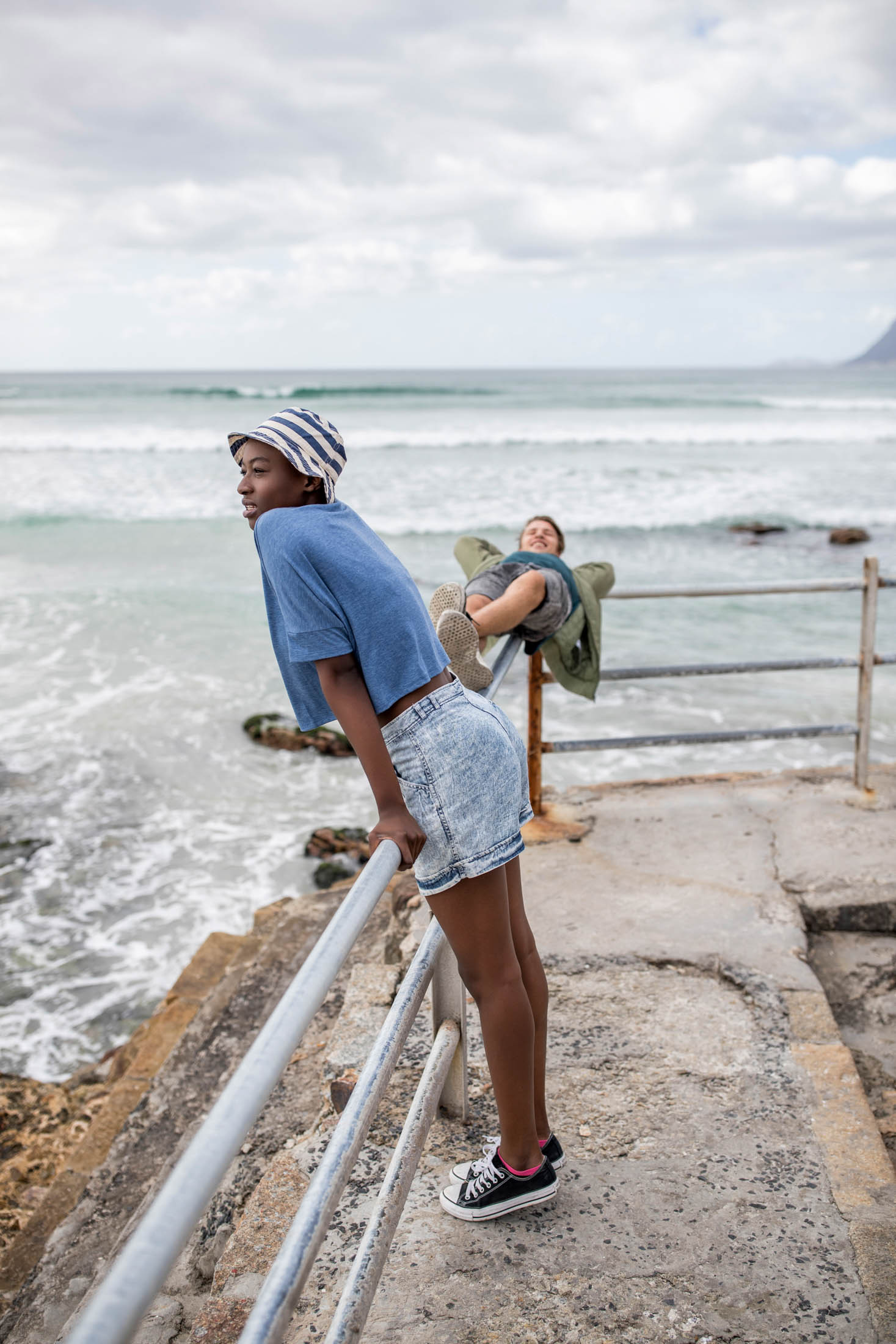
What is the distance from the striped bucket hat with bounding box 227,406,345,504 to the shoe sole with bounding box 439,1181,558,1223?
1356 millimetres

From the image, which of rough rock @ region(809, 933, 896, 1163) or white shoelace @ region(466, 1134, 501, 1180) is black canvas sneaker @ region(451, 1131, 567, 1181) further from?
rough rock @ region(809, 933, 896, 1163)

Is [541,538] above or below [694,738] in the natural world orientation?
above

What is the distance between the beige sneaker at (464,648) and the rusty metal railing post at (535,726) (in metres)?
0.93

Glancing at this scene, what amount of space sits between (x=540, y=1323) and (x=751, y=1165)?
63 centimetres

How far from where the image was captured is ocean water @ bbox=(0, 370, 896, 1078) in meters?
4.93

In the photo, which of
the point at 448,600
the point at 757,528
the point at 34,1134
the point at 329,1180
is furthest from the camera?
the point at 757,528

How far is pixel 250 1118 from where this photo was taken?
863 millimetres

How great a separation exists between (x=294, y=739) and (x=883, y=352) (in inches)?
5680

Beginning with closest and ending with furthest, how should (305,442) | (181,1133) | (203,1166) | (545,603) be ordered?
(203,1166) < (305,442) < (181,1133) < (545,603)

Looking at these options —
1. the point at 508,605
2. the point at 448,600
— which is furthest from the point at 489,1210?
the point at 508,605

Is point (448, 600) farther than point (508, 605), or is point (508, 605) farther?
point (508, 605)

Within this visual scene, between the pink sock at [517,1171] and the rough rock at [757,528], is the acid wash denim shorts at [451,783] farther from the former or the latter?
the rough rock at [757,528]

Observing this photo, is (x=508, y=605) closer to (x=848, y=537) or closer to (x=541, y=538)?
(x=541, y=538)

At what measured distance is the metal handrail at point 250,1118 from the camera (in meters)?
0.69
